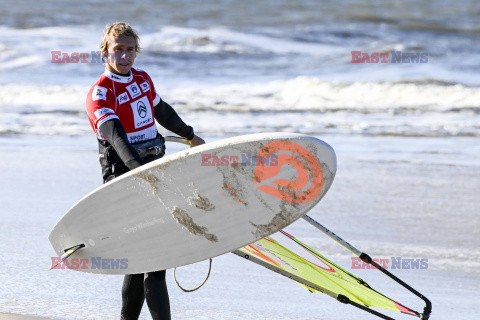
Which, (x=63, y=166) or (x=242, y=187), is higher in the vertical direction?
(x=242, y=187)

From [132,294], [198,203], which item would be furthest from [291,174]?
[132,294]

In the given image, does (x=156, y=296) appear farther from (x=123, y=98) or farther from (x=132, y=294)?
(x=123, y=98)

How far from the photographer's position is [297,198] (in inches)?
109

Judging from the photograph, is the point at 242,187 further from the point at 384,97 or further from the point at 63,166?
the point at 384,97

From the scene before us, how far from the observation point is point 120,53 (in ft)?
10.1

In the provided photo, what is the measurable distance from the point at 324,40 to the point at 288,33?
1.67 m

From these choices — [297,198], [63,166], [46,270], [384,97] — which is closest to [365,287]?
[297,198]

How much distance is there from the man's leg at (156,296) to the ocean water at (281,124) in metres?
0.63

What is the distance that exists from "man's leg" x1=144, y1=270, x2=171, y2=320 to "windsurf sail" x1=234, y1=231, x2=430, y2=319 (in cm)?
35

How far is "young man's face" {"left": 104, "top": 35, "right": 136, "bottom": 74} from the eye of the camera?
307 cm
